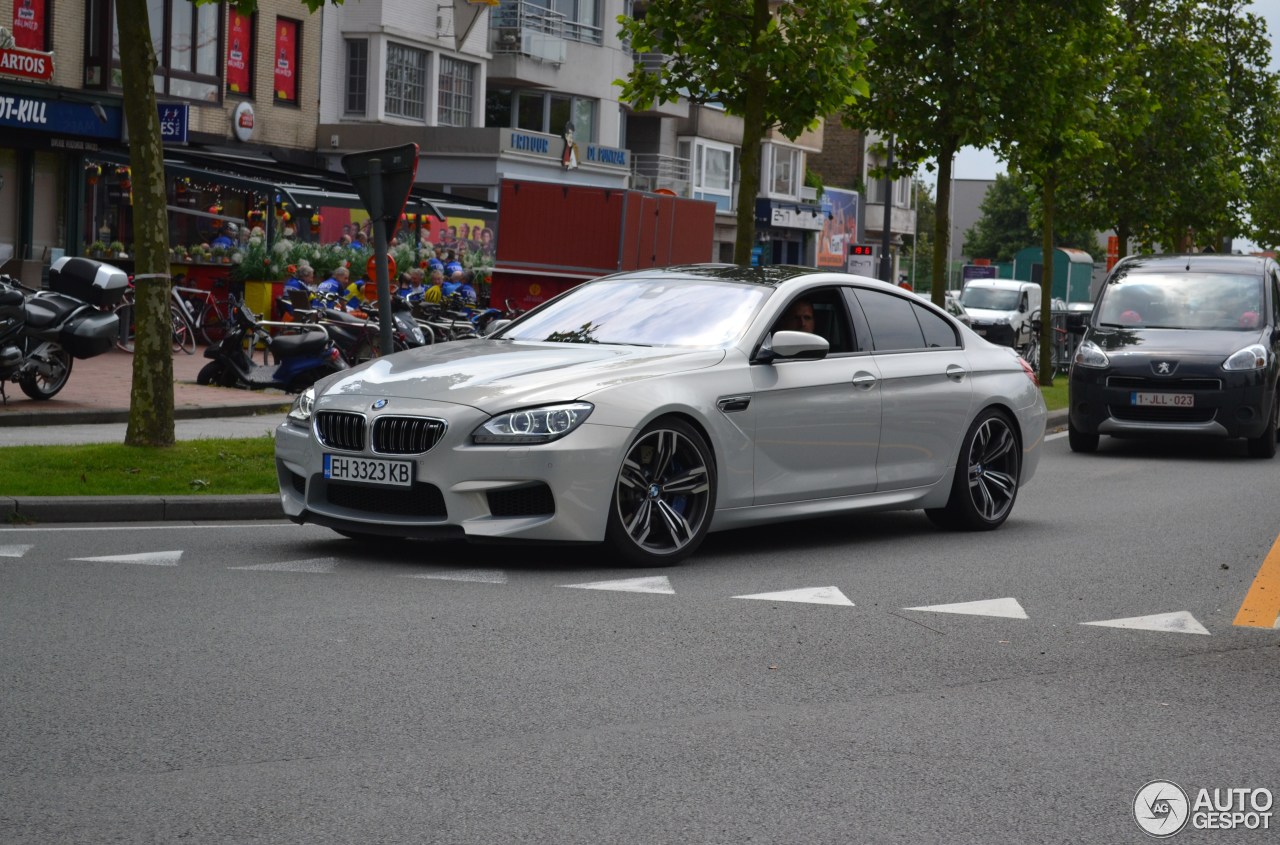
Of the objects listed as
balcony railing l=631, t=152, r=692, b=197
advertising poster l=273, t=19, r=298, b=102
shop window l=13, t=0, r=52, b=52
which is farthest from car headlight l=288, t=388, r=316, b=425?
balcony railing l=631, t=152, r=692, b=197

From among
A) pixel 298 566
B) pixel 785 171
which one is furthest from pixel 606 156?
pixel 298 566

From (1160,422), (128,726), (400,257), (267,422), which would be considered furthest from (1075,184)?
(128,726)

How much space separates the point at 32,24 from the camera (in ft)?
101

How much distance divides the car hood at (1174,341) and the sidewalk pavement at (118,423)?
8.07 m

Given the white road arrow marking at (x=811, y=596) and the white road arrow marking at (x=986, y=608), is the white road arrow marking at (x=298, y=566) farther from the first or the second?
the white road arrow marking at (x=986, y=608)

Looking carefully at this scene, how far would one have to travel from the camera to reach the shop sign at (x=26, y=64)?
2838 cm

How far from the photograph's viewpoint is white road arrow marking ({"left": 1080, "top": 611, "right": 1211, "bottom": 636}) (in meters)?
7.86

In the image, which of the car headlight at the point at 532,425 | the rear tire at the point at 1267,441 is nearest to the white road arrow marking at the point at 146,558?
the car headlight at the point at 532,425

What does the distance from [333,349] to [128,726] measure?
15056 mm

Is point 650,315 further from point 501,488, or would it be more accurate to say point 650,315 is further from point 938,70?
point 938,70

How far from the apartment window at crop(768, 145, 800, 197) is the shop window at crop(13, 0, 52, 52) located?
38693 millimetres

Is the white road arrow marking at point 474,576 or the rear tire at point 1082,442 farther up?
the white road arrow marking at point 474,576

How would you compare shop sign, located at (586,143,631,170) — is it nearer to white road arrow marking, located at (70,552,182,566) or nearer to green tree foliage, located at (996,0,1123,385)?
green tree foliage, located at (996,0,1123,385)

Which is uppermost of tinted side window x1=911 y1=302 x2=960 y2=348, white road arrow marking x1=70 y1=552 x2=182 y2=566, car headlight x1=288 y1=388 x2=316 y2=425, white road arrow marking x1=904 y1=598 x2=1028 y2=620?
tinted side window x1=911 y1=302 x2=960 y2=348
